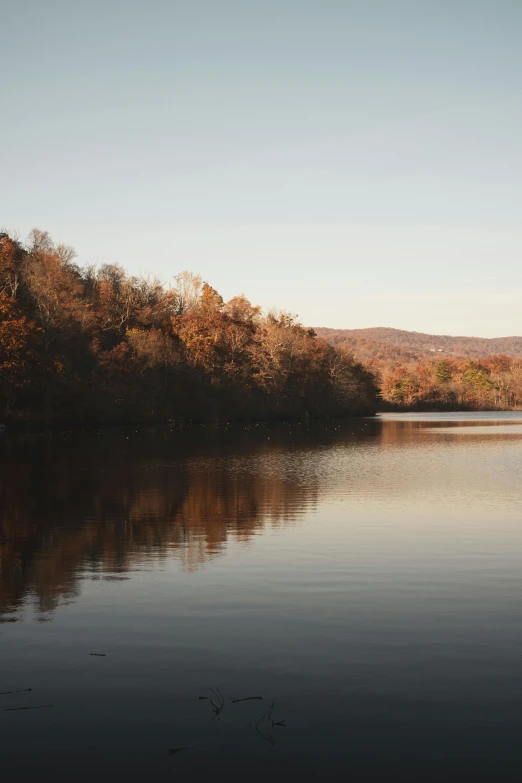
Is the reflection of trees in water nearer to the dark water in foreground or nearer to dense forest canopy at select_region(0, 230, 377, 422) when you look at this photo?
the dark water in foreground

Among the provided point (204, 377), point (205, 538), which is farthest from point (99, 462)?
point (204, 377)

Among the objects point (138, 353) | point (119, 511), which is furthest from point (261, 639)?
point (138, 353)

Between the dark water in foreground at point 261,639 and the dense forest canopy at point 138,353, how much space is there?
51.8 m

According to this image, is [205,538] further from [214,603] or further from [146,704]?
[146,704]

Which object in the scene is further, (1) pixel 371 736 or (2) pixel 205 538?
(2) pixel 205 538

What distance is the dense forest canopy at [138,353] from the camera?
76.0 metres

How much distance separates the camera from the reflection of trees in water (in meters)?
16.0

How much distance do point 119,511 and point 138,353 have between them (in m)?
67.3

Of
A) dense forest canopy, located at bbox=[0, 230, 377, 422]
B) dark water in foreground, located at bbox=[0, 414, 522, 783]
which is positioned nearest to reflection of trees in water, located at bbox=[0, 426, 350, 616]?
dark water in foreground, located at bbox=[0, 414, 522, 783]

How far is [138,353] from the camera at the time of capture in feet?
296

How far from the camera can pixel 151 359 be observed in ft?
297

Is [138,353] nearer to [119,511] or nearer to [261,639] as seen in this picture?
[119,511]

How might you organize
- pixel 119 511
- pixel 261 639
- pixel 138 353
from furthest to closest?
pixel 138 353
pixel 119 511
pixel 261 639

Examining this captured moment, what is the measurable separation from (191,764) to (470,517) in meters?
17.9
